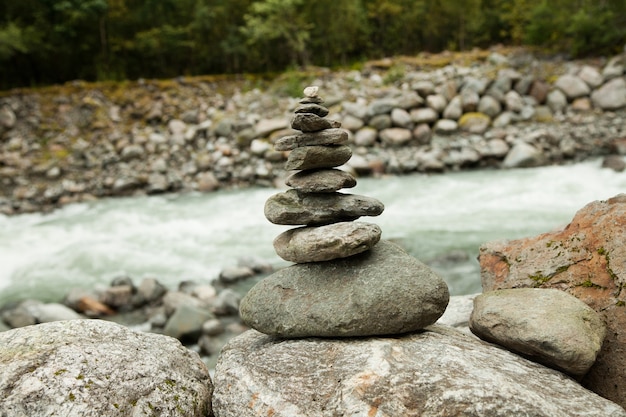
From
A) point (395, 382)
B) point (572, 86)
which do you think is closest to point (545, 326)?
point (395, 382)

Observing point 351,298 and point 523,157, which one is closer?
point 351,298

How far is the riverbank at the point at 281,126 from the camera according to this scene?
19359 millimetres

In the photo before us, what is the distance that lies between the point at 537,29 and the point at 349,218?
2621 centimetres

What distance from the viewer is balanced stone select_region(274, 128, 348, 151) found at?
5012 mm

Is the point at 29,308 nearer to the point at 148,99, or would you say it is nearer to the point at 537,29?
the point at 148,99

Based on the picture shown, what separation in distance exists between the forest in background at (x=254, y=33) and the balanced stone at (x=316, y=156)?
2380cm

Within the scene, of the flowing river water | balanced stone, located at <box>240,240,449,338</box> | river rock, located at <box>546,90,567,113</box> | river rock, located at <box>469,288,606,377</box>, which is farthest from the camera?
river rock, located at <box>546,90,567,113</box>

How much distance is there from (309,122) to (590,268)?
288cm

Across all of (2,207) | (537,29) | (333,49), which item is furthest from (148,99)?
(537,29)

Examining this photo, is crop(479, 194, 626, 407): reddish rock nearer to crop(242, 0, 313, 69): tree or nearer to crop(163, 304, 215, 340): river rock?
crop(163, 304, 215, 340): river rock

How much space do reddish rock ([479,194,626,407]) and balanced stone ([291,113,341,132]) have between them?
2.29 m

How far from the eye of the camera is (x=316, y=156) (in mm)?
5004

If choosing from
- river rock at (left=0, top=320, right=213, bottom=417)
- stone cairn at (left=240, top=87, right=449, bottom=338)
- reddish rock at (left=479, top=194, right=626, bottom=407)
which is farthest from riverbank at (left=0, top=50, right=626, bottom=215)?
river rock at (left=0, top=320, right=213, bottom=417)

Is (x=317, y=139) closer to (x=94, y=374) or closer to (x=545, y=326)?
(x=545, y=326)
